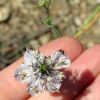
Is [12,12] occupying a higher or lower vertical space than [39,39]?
higher

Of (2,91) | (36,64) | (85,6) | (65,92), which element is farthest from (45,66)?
(85,6)

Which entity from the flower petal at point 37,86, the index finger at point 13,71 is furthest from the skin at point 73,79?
the flower petal at point 37,86

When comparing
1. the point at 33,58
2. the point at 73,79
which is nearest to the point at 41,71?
the point at 33,58

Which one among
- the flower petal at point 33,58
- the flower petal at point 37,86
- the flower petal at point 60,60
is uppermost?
the flower petal at point 33,58

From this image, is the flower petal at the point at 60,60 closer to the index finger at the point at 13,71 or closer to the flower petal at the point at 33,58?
the flower petal at the point at 33,58

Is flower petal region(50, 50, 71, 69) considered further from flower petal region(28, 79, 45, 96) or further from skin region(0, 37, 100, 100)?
skin region(0, 37, 100, 100)

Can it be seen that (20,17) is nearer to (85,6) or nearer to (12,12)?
(12,12)
